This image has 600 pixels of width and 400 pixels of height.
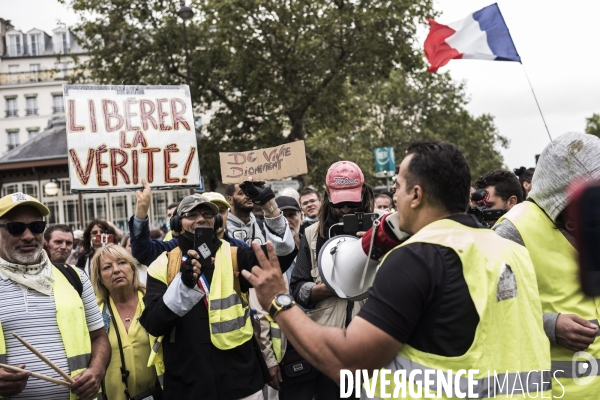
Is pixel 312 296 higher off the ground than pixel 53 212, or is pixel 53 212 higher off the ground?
pixel 53 212

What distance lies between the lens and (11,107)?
65.7 metres

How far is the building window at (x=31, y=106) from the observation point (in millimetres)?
65188

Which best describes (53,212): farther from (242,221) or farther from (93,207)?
(242,221)

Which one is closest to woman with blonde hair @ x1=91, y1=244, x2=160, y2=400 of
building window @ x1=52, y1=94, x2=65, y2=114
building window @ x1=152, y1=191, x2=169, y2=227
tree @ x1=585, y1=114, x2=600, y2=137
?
building window @ x1=152, y1=191, x2=169, y2=227

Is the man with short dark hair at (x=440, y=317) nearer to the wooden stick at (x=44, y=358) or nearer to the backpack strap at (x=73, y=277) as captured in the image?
the wooden stick at (x=44, y=358)

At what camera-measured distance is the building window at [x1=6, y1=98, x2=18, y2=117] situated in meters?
65.4

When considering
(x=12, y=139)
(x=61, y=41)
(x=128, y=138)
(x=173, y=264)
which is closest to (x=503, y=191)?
(x=173, y=264)

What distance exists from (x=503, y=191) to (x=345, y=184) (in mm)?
1586

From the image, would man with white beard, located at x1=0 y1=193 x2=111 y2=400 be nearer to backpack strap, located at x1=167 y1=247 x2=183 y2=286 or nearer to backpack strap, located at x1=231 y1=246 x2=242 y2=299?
backpack strap, located at x1=167 y1=247 x2=183 y2=286

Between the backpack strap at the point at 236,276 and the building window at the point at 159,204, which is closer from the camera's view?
the backpack strap at the point at 236,276

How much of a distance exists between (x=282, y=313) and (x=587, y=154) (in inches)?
57.2

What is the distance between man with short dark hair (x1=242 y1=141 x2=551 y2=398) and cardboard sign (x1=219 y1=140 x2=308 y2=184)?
2786 mm

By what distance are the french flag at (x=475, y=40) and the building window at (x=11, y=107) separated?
63.2 m

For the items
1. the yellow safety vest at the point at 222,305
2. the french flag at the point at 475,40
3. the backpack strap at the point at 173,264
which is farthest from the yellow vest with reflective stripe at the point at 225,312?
the french flag at the point at 475,40
